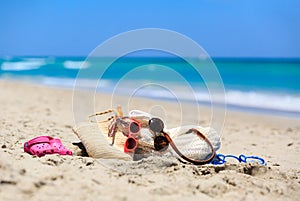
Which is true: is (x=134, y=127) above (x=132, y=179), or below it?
above

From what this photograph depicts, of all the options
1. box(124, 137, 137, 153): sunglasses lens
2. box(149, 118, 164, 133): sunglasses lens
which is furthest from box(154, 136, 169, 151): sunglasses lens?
box(124, 137, 137, 153): sunglasses lens

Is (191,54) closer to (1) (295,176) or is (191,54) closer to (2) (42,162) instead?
(1) (295,176)

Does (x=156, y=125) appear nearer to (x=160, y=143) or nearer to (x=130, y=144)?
(x=160, y=143)

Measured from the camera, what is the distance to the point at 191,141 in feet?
11.8

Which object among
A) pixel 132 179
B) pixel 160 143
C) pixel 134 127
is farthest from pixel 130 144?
pixel 132 179

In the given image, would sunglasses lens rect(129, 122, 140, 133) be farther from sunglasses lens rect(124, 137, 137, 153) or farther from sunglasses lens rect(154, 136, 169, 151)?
sunglasses lens rect(154, 136, 169, 151)

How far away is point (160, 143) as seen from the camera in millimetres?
3541

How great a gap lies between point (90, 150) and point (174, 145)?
0.77 meters

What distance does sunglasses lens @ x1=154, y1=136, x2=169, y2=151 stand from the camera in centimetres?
354

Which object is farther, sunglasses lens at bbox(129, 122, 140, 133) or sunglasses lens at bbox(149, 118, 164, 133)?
sunglasses lens at bbox(129, 122, 140, 133)

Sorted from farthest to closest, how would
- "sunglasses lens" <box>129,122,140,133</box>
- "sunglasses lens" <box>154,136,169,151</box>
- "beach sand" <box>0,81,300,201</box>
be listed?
1. "sunglasses lens" <box>129,122,140,133</box>
2. "sunglasses lens" <box>154,136,169,151</box>
3. "beach sand" <box>0,81,300,201</box>

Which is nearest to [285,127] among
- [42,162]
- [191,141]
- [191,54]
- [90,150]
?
[191,54]

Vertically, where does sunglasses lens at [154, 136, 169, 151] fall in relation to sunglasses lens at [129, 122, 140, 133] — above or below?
below

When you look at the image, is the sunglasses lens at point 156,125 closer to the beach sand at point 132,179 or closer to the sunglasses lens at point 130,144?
the sunglasses lens at point 130,144
